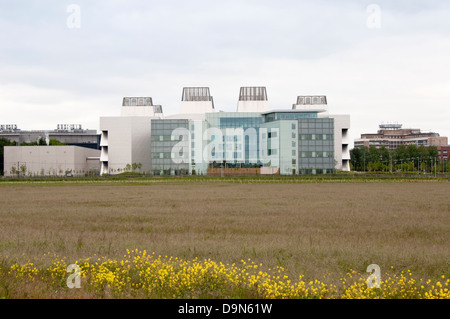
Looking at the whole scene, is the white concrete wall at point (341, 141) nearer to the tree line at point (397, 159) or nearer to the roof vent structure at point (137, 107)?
the tree line at point (397, 159)

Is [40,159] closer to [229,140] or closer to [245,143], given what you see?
[229,140]

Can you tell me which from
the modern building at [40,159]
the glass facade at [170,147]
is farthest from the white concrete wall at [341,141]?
the modern building at [40,159]

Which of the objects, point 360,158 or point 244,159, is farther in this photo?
point 360,158

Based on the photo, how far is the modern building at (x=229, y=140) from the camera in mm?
117312

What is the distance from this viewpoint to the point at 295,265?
12.9m

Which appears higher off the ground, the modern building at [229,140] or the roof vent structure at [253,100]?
the roof vent structure at [253,100]

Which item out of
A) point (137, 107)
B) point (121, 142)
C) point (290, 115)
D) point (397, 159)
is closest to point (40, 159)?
point (121, 142)

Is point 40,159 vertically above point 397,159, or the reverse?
point 40,159

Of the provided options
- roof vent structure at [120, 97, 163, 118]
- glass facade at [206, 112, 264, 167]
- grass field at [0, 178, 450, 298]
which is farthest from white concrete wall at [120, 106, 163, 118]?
grass field at [0, 178, 450, 298]

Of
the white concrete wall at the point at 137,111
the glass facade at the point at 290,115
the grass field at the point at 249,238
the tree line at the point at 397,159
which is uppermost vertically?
the white concrete wall at the point at 137,111

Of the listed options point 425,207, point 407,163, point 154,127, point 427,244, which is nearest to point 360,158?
point 407,163

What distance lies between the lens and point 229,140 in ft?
411

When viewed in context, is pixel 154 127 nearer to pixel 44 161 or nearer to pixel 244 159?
pixel 244 159

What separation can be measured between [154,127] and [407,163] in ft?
342
